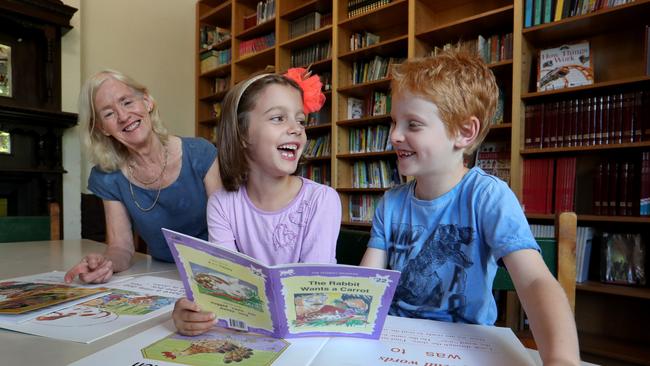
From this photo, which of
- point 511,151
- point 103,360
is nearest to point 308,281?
point 103,360

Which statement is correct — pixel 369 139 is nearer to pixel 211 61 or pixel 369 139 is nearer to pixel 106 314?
pixel 211 61

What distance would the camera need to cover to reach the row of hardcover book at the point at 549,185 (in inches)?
87.8

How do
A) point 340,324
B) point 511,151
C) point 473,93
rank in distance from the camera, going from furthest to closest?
point 511,151, point 473,93, point 340,324

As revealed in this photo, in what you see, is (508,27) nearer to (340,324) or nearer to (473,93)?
(473,93)

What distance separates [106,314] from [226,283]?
293mm

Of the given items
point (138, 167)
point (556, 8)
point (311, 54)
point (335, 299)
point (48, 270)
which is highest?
point (311, 54)

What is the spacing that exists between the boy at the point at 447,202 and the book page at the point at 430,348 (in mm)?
177

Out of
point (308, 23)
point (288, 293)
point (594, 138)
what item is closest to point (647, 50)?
point (594, 138)

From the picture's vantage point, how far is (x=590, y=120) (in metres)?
2.13

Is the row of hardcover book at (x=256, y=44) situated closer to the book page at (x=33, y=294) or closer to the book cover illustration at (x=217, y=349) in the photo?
the book page at (x=33, y=294)

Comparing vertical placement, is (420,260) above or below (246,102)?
below

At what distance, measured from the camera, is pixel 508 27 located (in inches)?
99.5

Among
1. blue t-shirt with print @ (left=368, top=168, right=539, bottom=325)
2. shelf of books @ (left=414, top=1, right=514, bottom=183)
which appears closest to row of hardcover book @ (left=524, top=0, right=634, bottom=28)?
shelf of books @ (left=414, top=1, right=514, bottom=183)

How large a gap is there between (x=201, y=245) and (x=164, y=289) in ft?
1.34
